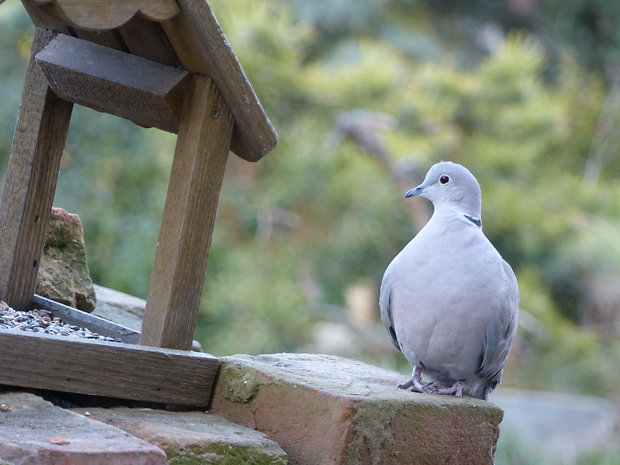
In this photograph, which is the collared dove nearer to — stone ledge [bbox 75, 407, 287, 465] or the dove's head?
the dove's head

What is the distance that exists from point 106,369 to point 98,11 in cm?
72

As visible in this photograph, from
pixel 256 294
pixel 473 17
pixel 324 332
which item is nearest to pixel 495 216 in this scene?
pixel 324 332

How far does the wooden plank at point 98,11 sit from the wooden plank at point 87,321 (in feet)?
2.62

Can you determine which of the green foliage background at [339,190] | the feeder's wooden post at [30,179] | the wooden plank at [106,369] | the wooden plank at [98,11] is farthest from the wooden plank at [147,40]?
the green foliage background at [339,190]

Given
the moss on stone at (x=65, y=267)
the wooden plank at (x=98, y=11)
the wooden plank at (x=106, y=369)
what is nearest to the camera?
the wooden plank at (x=98, y=11)

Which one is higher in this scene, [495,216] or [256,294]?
[495,216]

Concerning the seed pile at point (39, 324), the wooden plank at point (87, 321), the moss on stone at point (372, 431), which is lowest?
the moss on stone at point (372, 431)

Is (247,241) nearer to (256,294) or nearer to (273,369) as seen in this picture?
(256,294)

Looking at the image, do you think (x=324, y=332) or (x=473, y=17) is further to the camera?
(x=473, y=17)

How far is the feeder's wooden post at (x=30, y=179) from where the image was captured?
236 cm

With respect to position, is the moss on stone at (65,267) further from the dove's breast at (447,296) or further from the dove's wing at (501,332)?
the dove's wing at (501,332)

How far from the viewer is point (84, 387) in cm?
199

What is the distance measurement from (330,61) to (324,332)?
1.71 m

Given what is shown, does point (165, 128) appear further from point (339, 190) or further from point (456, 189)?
point (339, 190)
